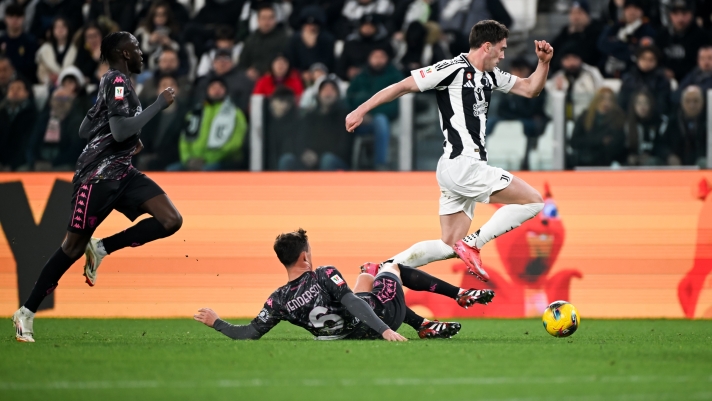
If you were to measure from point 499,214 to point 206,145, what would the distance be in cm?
465

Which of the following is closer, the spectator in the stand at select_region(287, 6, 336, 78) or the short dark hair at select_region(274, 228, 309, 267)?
the short dark hair at select_region(274, 228, 309, 267)

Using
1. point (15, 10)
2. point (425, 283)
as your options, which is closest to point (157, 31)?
point (15, 10)

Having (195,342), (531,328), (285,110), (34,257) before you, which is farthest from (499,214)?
(34,257)

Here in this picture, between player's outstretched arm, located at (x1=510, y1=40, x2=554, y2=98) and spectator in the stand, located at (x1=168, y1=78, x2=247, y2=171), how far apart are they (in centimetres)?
426

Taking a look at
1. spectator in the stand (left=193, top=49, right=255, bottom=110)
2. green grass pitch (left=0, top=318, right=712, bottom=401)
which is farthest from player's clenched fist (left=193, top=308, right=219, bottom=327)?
spectator in the stand (left=193, top=49, right=255, bottom=110)

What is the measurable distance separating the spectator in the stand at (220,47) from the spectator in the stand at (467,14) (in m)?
2.98

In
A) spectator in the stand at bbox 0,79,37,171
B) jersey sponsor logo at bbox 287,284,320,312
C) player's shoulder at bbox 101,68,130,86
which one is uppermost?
player's shoulder at bbox 101,68,130,86

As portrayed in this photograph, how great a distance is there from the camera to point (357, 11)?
15.7 meters

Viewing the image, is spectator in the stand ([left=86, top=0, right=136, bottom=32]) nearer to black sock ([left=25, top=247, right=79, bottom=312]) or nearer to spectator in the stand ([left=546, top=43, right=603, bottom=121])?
spectator in the stand ([left=546, top=43, right=603, bottom=121])

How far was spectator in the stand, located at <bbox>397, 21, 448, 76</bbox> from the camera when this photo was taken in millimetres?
14336

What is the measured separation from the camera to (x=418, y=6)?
1541 centimetres

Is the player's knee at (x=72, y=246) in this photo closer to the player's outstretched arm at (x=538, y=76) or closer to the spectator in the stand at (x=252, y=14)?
the player's outstretched arm at (x=538, y=76)

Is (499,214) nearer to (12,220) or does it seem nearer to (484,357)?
(484,357)

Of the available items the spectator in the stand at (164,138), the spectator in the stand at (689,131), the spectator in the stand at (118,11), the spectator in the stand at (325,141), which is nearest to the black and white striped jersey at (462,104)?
the spectator in the stand at (325,141)
